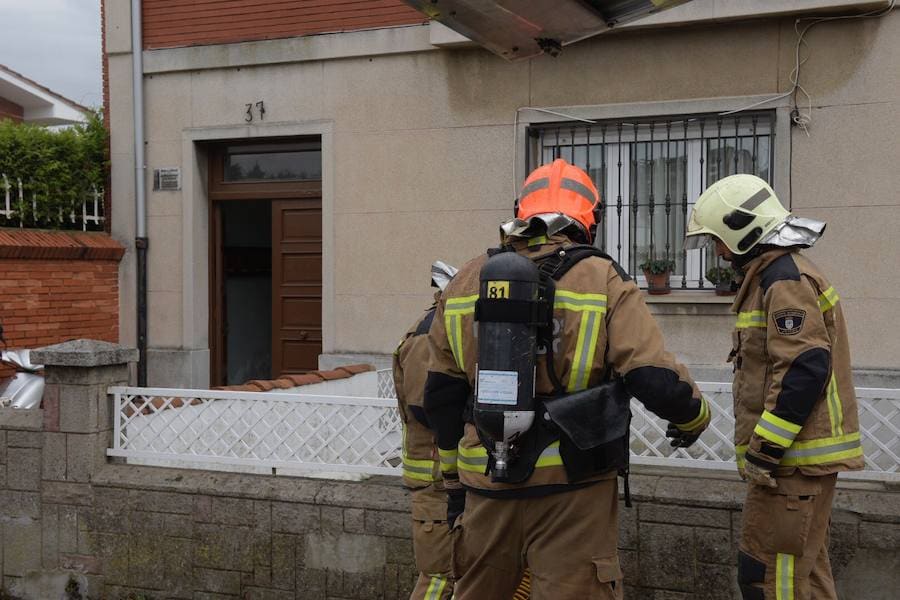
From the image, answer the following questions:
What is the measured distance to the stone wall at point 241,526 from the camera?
4.47m

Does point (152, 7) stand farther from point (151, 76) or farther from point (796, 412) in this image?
point (796, 412)

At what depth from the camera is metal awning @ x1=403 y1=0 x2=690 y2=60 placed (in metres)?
3.57

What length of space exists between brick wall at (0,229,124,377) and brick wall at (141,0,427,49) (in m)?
2.05

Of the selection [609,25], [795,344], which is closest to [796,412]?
[795,344]

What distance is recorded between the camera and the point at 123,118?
9.24 meters

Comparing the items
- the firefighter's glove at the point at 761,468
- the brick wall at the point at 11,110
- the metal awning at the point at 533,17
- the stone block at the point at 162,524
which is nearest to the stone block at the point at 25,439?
the stone block at the point at 162,524

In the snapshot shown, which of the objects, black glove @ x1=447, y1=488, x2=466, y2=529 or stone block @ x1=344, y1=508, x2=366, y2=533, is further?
stone block @ x1=344, y1=508, x2=366, y2=533

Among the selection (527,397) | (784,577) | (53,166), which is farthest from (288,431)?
(53,166)

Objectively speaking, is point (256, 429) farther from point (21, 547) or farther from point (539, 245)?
point (539, 245)

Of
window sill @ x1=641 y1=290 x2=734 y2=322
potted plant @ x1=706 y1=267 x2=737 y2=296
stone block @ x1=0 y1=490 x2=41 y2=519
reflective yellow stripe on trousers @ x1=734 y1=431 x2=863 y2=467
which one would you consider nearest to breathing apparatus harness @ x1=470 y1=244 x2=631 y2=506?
reflective yellow stripe on trousers @ x1=734 y1=431 x2=863 y2=467

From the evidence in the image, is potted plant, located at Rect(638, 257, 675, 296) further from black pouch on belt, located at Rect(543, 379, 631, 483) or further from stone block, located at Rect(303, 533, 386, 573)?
black pouch on belt, located at Rect(543, 379, 631, 483)

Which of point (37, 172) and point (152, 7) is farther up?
Result: point (152, 7)

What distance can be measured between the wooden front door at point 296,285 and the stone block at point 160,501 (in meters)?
3.72

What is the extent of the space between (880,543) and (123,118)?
762 cm
